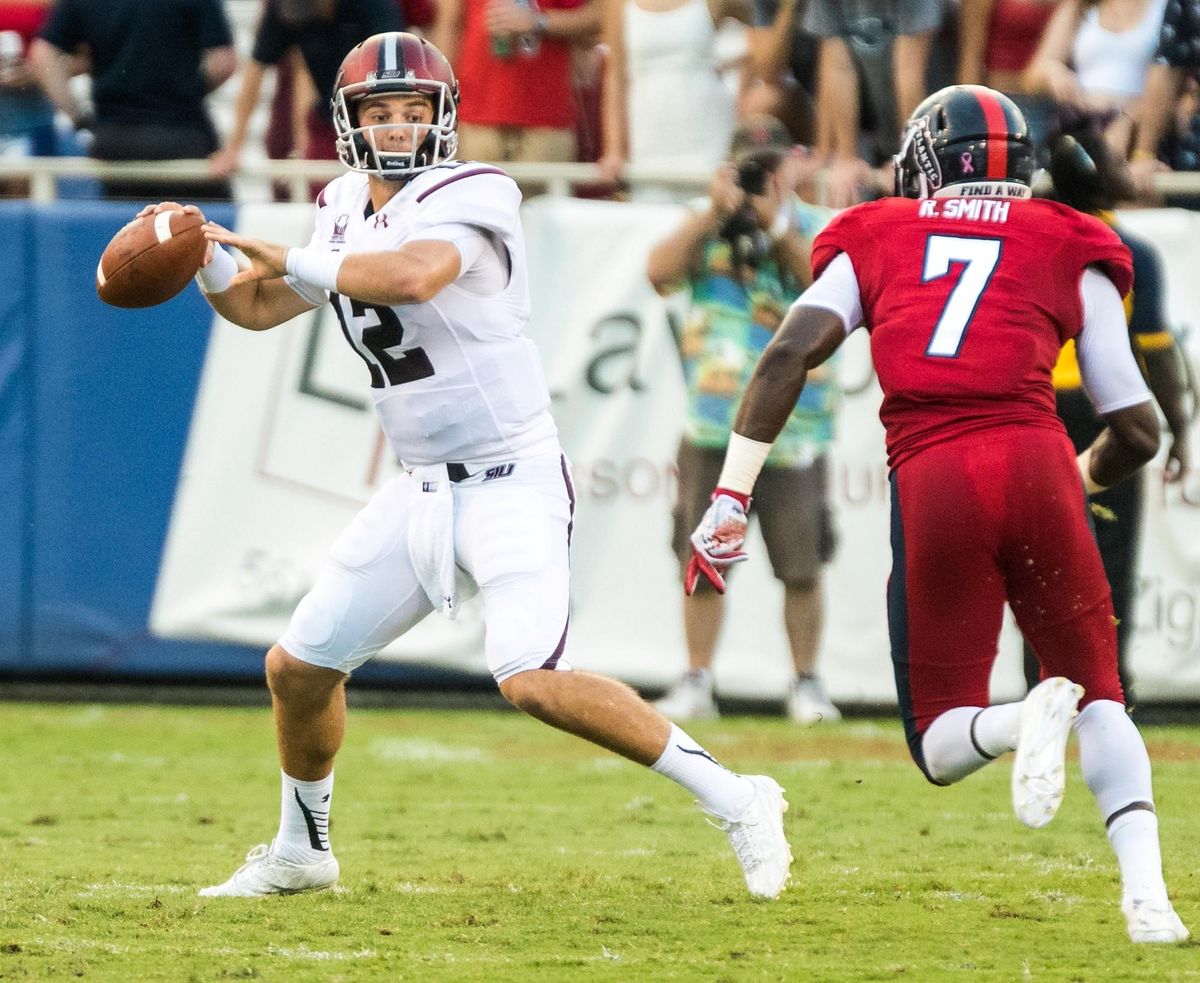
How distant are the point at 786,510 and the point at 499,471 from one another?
3157 millimetres

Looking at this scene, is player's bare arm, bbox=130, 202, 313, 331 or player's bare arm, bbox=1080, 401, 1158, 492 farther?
player's bare arm, bbox=130, 202, 313, 331

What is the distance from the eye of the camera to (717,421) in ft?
25.3

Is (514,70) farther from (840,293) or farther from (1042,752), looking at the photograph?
(1042,752)

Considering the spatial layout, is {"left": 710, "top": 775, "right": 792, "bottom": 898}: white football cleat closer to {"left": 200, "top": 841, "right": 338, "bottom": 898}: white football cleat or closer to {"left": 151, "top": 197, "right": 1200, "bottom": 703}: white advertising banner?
{"left": 200, "top": 841, "right": 338, "bottom": 898}: white football cleat

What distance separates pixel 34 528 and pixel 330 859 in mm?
3811

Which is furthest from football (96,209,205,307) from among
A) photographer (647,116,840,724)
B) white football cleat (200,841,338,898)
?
photographer (647,116,840,724)

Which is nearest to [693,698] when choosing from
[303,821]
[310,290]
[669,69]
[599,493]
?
[599,493]

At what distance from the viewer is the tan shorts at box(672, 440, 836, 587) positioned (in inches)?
303

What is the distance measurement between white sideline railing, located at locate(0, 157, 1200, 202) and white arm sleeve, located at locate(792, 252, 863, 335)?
378 cm

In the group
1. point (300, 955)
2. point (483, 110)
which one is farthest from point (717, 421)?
point (300, 955)

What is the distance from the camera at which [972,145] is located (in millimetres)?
4199

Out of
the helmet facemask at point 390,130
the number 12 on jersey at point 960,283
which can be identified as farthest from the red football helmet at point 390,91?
the number 12 on jersey at point 960,283

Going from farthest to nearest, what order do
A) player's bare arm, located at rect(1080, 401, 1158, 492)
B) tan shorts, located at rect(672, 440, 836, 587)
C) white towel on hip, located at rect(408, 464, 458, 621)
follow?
1. tan shorts, located at rect(672, 440, 836, 587)
2. white towel on hip, located at rect(408, 464, 458, 621)
3. player's bare arm, located at rect(1080, 401, 1158, 492)

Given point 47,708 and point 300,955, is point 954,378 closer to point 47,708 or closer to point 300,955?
point 300,955
